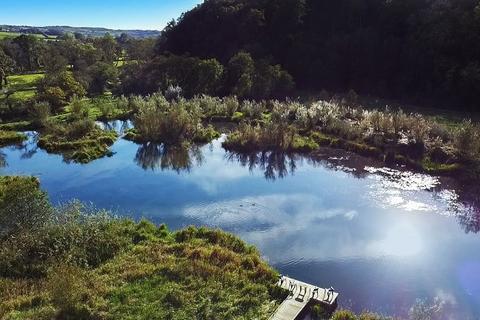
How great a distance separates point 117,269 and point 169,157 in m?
15.0

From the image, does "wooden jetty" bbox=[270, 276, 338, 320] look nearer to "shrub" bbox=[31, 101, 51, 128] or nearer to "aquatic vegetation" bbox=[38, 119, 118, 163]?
"aquatic vegetation" bbox=[38, 119, 118, 163]

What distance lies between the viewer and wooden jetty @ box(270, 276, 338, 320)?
11508mm

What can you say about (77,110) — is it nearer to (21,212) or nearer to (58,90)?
(58,90)

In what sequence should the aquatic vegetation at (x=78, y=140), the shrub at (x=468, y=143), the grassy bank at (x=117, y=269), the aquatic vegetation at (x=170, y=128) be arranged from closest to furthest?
the grassy bank at (x=117, y=269), the shrub at (x=468, y=143), the aquatic vegetation at (x=78, y=140), the aquatic vegetation at (x=170, y=128)

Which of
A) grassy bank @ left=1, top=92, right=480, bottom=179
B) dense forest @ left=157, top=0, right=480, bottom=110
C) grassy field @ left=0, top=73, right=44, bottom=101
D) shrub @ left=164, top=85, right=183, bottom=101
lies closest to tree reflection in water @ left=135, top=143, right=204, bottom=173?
grassy bank @ left=1, top=92, right=480, bottom=179

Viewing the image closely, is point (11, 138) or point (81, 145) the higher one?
point (81, 145)

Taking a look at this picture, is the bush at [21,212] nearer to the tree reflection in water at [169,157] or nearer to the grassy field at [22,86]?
the tree reflection in water at [169,157]

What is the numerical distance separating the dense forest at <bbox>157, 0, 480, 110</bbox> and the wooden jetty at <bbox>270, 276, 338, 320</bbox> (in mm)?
31959

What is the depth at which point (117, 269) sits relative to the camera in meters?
→ 13.3

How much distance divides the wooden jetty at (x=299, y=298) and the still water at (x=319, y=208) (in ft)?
3.00

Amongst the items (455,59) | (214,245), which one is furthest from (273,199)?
(455,59)

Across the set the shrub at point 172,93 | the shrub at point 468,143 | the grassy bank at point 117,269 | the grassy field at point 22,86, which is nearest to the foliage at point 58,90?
the grassy field at point 22,86

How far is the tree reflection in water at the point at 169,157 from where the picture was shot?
2656 cm

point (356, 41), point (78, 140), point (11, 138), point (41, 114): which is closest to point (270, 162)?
point (78, 140)
